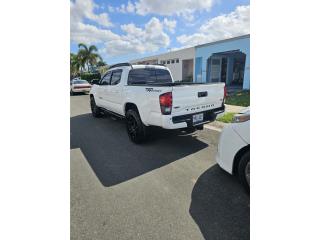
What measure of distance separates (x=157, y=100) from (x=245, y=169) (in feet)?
6.55

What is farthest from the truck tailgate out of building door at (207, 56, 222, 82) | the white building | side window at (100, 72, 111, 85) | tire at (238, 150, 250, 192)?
the white building

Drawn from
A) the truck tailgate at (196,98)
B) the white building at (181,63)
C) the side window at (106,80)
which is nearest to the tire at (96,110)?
the side window at (106,80)

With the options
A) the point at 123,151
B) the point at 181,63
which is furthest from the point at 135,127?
the point at 181,63

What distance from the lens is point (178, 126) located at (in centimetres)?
398

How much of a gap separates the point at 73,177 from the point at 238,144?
2.67 metres

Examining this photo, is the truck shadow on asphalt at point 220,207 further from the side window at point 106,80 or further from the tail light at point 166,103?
the side window at point 106,80

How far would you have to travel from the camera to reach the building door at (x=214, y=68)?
18.4 meters

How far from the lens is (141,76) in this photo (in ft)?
18.1

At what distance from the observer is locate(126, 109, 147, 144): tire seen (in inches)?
184

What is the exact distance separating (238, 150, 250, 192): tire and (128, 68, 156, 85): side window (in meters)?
3.48

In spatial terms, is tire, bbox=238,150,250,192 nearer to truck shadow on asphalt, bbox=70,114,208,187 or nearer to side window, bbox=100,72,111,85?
truck shadow on asphalt, bbox=70,114,208,187

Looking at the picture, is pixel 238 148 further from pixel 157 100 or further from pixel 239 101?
pixel 239 101

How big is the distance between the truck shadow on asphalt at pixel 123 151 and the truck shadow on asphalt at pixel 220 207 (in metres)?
1.03
